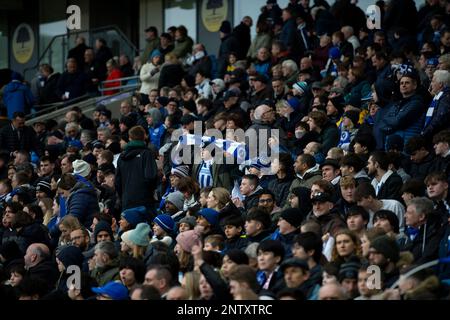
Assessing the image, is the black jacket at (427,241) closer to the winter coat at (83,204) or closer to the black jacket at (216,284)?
the black jacket at (216,284)

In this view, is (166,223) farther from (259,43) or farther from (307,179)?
(259,43)

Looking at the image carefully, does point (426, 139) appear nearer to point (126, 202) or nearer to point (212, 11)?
point (126, 202)

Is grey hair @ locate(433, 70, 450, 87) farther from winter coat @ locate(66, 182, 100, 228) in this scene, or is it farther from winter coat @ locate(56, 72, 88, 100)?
winter coat @ locate(56, 72, 88, 100)

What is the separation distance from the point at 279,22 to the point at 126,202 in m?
7.47

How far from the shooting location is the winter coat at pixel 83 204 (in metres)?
15.7

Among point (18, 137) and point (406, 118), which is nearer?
point (406, 118)

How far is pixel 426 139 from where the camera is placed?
48.8 ft

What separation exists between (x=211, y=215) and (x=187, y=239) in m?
0.77

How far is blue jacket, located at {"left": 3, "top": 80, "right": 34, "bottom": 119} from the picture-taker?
23.6 m

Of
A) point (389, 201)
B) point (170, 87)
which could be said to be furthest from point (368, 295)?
point (170, 87)

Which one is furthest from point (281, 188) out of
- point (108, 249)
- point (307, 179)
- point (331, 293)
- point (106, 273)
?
point (331, 293)

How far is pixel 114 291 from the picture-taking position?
11.8m

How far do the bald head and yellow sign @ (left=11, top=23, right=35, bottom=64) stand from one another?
21.1m

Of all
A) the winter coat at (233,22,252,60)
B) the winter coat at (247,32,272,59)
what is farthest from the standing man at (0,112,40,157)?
the winter coat at (233,22,252,60)
